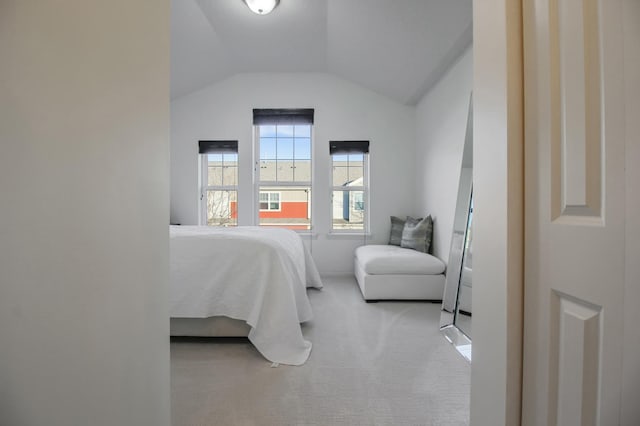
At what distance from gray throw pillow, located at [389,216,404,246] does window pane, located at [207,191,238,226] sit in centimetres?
241

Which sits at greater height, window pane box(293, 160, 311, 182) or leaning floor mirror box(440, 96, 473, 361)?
window pane box(293, 160, 311, 182)

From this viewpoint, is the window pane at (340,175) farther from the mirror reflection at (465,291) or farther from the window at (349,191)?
the mirror reflection at (465,291)

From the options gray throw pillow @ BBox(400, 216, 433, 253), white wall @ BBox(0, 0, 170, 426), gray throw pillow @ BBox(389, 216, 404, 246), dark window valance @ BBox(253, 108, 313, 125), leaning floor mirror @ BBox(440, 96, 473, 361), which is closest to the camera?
white wall @ BBox(0, 0, 170, 426)

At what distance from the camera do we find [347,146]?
4.27 meters

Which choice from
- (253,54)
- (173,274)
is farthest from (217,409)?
(253,54)

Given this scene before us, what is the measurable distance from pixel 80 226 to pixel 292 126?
3.95 m

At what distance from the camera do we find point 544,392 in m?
0.75

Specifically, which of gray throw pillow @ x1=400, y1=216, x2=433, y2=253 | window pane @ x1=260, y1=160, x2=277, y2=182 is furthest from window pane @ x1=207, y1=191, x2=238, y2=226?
gray throw pillow @ x1=400, y1=216, x2=433, y2=253

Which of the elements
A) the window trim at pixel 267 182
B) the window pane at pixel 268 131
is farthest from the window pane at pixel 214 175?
the window pane at pixel 268 131

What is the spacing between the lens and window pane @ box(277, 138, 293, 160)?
14.3 ft

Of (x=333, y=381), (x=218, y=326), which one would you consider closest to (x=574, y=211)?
(x=333, y=381)

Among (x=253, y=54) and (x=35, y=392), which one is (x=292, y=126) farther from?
(x=35, y=392)

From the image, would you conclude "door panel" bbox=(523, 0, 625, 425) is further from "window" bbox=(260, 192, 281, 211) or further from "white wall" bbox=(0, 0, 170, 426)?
"window" bbox=(260, 192, 281, 211)

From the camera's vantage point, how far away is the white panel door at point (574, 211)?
603mm
